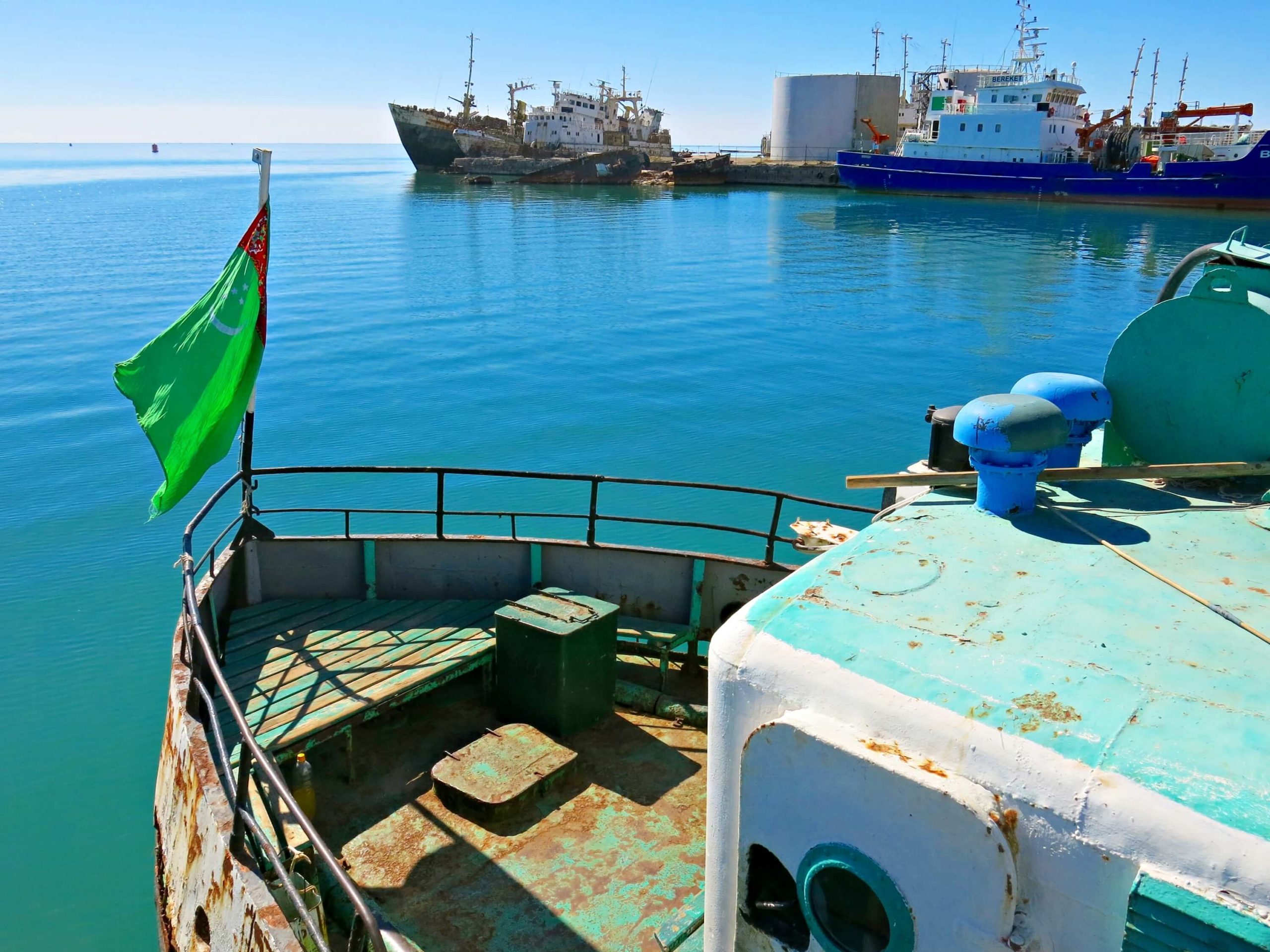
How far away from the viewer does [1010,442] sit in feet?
15.0

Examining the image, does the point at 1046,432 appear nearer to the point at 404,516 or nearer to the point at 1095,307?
the point at 404,516

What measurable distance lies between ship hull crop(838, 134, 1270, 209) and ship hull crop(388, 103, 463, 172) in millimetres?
51200

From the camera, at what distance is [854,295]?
43.9 m

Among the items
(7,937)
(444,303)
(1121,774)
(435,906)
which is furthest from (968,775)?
(444,303)

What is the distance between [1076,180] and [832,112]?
4493cm

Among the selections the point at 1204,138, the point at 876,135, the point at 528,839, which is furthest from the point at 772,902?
the point at 876,135

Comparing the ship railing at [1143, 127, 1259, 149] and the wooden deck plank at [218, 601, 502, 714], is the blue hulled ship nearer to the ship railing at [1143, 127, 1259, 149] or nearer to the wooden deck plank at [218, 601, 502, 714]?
the ship railing at [1143, 127, 1259, 149]

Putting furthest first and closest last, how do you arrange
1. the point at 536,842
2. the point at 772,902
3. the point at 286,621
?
1. the point at 286,621
2. the point at 536,842
3. the point at 772,902

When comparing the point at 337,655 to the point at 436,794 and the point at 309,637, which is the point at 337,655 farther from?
the point at 436,794

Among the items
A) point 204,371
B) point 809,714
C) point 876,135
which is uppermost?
point 876,135

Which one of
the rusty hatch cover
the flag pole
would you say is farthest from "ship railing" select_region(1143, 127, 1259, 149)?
the rusty hatch cover

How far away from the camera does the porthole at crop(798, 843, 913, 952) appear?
11.0ft

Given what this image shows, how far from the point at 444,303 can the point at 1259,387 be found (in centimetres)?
3860

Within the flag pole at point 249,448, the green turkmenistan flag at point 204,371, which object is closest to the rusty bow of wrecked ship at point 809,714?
the flag pole at point 249,448
